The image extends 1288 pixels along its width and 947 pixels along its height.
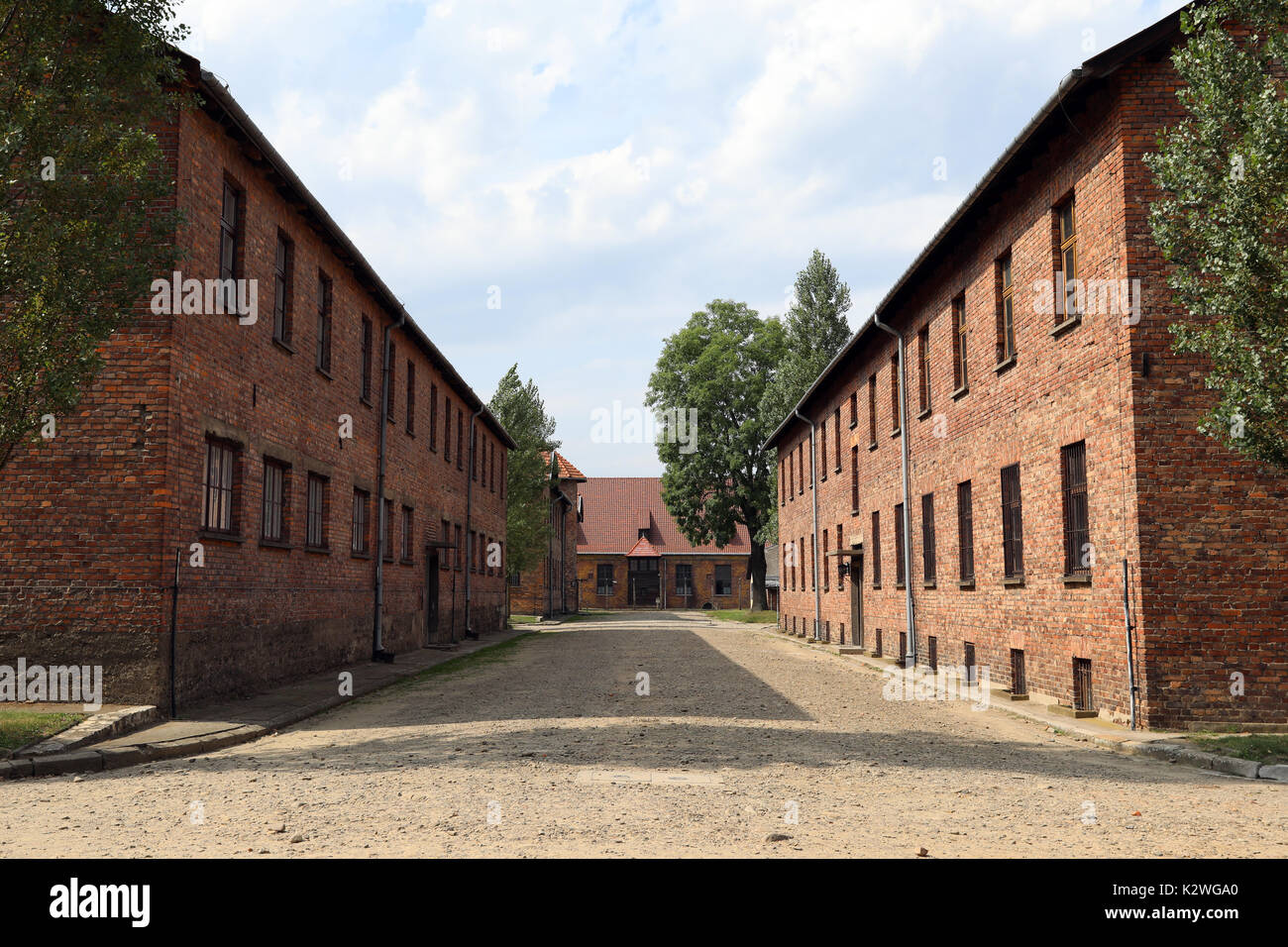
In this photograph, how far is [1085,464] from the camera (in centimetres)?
1296

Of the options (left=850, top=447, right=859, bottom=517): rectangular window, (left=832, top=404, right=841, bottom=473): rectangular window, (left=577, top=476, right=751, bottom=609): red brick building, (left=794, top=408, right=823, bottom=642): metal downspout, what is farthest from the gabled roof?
(left=577, top=476, right=751, bottom=609): red brick building

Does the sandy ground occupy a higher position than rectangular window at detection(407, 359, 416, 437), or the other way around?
rectangular window at detection(407, 359, 416, 437)

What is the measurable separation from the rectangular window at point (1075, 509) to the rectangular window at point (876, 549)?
36.5 feet

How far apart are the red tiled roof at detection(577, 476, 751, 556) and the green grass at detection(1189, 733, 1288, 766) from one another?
66.3 m

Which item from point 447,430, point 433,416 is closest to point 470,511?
point 447,430

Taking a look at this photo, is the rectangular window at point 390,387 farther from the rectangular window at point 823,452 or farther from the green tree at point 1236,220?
the green tree at point 1236,220

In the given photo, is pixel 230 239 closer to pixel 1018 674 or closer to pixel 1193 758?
pixel 1018 674

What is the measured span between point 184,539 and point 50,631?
1659 mm

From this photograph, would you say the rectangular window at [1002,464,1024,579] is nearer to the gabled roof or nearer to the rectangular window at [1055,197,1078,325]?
the rectangular window at [1055,197,1078,325]

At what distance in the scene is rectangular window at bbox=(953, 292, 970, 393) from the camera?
1844cm

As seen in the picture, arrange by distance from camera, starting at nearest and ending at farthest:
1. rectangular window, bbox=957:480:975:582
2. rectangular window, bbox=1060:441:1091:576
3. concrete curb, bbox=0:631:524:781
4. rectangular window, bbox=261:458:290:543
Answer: concrete curb, bbox=0:631:524:781, rectangular window, bbox=1060:441:1091:576, rectangular window, bbox=261:458:290:543, rectangular window, bbox=957:480:975:582

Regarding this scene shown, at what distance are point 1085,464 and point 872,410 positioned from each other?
12960 mm

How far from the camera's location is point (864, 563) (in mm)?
25984

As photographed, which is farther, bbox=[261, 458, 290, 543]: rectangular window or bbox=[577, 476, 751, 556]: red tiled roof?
bbox=[577, 476, 751, 556]: red tiled roof
